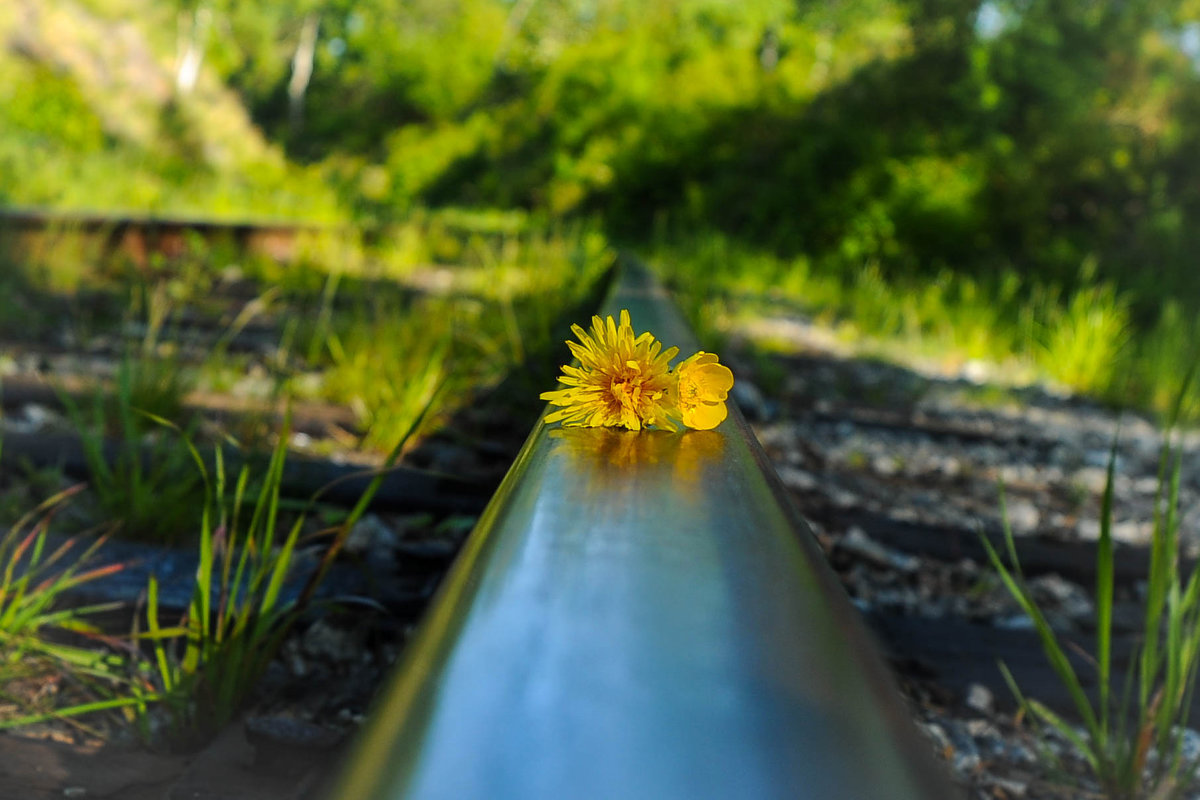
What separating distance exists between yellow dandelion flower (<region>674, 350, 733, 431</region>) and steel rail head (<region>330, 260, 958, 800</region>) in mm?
316

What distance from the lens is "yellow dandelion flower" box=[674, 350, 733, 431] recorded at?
103 cm

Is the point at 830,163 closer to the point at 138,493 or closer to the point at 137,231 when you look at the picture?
the point at 137,231

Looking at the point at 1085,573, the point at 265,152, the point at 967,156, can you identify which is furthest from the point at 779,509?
the point at 265,152

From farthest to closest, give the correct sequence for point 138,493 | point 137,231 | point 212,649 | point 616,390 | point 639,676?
point 137,231 → point 138,493 → point 212,649 → point 616,390 → point 639,676

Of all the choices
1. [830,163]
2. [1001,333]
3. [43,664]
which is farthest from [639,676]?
[830,163]

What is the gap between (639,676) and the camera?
471 mm

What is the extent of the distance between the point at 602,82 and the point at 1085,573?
19846 millimetres

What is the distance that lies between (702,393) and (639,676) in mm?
586

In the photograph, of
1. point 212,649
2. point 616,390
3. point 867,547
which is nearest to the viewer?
point 616,390

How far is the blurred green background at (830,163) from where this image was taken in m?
6.50

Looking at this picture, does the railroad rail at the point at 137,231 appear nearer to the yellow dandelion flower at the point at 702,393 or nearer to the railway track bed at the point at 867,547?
the railway track bed at the point at 867,547

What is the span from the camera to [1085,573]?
2.00 meters

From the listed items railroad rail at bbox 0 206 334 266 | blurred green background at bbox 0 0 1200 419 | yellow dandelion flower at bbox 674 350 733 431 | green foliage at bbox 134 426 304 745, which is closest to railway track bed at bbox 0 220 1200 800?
green foliage at bbox 134 426 304 745

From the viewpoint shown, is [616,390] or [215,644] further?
[215,644]
